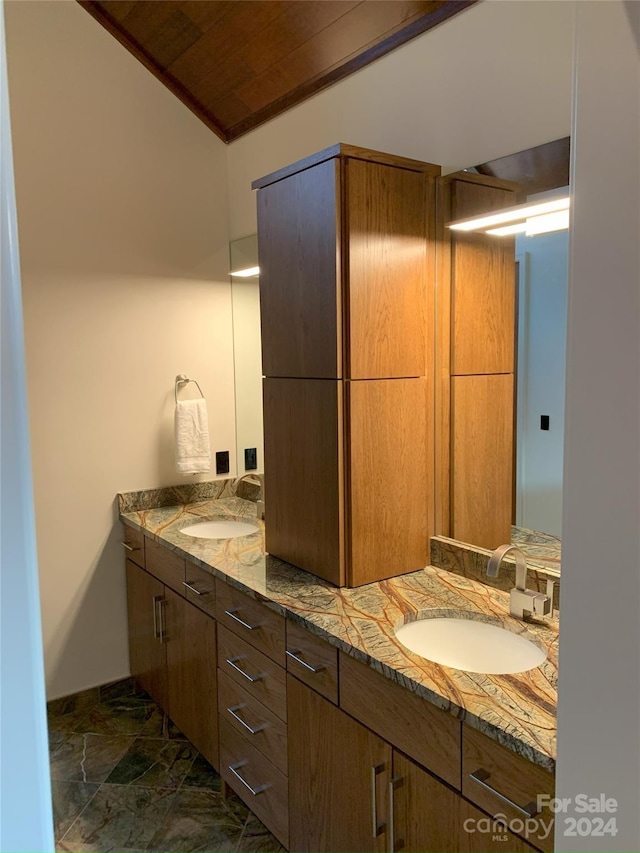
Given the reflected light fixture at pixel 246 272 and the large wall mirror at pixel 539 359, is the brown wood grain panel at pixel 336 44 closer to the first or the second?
the large wall mirror at pixel 539 359

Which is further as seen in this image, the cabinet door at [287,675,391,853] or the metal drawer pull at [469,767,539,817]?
the cabinet door at [287,675,391,853]

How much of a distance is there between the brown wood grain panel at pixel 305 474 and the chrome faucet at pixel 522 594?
0.49 meters

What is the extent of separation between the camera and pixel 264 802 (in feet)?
6.51

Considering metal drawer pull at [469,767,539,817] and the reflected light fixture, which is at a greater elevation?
the reflected light fixture

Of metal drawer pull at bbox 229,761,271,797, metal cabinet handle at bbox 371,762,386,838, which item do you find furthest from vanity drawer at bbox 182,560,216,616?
metal cabinet handle at bbox 371,762,386,838

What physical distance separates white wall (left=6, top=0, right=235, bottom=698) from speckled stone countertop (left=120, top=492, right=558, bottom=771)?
1.42 ft

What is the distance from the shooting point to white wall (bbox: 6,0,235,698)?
2.66m

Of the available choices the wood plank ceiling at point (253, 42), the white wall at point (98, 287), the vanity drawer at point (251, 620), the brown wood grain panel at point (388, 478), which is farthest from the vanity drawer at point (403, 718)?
the wood plank ceiling at point (253, 42)

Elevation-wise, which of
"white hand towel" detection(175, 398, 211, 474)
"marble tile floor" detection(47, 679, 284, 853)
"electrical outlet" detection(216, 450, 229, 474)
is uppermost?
"white hand towel" detection(175, 398, 211, 474)

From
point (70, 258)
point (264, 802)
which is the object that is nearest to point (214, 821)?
point (264, 802)

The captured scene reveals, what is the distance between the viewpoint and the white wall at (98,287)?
105 inches

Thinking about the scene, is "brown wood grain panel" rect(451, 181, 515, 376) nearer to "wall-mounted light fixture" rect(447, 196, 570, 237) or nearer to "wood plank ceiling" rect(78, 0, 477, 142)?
"wall-mounted light fixture" rect(447, 196, 570, 237)

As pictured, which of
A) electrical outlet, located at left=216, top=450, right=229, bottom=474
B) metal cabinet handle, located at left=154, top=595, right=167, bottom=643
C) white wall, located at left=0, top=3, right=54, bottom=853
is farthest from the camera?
electrical outlet, located at left=216, top=450, right=229, bottom=474

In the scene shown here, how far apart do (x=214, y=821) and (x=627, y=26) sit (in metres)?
2.41
